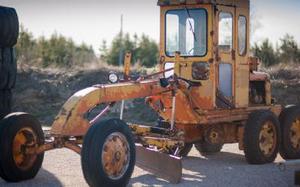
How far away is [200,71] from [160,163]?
2.17 metres

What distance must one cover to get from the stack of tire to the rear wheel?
4.91 m

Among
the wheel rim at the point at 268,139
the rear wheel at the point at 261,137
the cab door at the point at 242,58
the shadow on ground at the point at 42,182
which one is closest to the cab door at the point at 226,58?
the cab door at the point at 242,58

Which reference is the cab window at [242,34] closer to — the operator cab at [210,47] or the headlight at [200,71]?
the operator cab at [210,47]

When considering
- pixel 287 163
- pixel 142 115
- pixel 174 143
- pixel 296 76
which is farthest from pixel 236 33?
pixel 296 76

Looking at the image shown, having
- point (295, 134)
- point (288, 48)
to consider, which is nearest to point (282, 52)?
point (288, 48)

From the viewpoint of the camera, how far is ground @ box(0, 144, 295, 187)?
8938mm

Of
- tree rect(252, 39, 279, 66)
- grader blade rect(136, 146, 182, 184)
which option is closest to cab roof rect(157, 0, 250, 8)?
grader blade rect(136, 146, 182, 184)

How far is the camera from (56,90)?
67.6 feet

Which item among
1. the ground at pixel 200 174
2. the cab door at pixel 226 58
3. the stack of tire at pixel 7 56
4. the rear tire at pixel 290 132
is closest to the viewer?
the ground at pixel 200 174

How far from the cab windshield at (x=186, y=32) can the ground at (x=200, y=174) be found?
1992mm

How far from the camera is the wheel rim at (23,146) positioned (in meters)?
8.67

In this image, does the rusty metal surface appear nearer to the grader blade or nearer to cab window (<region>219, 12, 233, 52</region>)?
the grader blade

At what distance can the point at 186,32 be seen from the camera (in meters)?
10.9

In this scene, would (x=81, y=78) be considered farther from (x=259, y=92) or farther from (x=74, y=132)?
(x=74, y=132)
